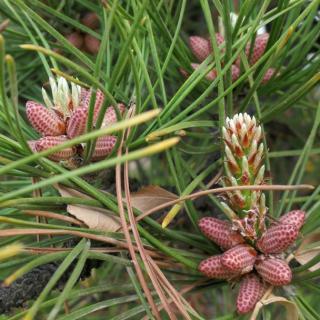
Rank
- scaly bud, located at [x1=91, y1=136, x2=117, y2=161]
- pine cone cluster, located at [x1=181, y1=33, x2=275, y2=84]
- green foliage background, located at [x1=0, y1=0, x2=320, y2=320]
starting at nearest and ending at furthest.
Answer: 1. green foliage background, located at [x1=0, y1=0, x2=320, y2=320]
2. scaly bud, located at [x1=91, y1=136, x2=117, y2=161]
3. pine cone cluster, located at [x1=181, y1=33, x2=275, y2=84]

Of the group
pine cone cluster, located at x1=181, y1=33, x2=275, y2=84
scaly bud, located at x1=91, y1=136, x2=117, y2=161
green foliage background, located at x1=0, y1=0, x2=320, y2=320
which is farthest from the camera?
pine cone cluster, located at x1=181, y1=33, x2=275, y2=84

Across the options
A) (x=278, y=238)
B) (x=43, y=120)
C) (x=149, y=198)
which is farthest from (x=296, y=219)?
(x=43, y=120)

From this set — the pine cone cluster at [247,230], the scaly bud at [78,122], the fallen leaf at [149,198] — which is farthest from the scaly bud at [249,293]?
the scaly bud at [78,122]

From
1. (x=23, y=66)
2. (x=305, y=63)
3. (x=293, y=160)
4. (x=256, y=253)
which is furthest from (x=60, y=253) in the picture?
(x=293, y=160)

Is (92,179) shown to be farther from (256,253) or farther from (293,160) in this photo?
(293,160)

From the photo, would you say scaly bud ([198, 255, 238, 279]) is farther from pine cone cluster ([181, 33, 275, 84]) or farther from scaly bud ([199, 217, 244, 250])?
pine cone cluster ([181, 33, 275, 84])

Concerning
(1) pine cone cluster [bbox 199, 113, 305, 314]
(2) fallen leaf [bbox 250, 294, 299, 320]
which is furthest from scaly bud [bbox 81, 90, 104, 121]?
(2) fallen leaf [bbox 250, 294, 299, 320]

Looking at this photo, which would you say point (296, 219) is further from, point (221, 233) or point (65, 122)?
point (65, 122)

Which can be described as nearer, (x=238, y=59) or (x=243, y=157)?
(x=243, y=157)
